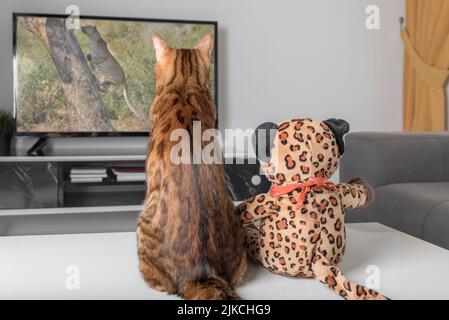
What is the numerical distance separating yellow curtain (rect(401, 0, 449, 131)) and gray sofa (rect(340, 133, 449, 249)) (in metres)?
0.94

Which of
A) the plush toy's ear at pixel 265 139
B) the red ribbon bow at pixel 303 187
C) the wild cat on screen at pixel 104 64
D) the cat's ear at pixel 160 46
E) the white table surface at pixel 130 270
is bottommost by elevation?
the white table surface at pixel 130 270

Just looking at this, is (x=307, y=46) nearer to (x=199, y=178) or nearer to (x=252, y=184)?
(x=252, y=184)

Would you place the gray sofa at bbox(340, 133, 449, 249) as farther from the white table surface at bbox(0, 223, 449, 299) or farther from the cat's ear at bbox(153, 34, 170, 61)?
the cat's ear at bbox(153, 34, 170, 61)

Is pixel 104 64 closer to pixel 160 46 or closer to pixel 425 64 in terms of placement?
pixel 425 64

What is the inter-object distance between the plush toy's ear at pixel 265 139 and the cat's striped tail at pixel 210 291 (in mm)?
271

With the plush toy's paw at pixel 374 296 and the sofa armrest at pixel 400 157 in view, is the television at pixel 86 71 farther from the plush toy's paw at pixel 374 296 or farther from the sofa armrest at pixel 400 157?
the plush toy's paw at pixel 374 296

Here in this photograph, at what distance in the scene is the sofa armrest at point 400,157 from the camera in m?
2.18

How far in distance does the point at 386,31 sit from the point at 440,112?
69 centimetres

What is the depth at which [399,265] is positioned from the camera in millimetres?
1115

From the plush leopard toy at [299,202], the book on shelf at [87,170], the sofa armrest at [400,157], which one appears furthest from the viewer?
the book on shelf at [87,170]

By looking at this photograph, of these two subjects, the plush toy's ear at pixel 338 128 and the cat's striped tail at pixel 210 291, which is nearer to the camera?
the cat's striped tail at pixel 210 291

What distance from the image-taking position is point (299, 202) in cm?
101

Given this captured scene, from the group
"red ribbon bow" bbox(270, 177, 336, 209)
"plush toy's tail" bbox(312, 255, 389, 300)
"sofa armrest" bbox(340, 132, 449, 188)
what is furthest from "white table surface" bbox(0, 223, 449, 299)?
"sofa armrest" bbox(340, 132, 449, 188)

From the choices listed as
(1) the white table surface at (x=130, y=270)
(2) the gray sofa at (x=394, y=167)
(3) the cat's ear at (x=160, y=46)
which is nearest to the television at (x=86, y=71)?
(2) the gray sofa at (x=394, y=167)
